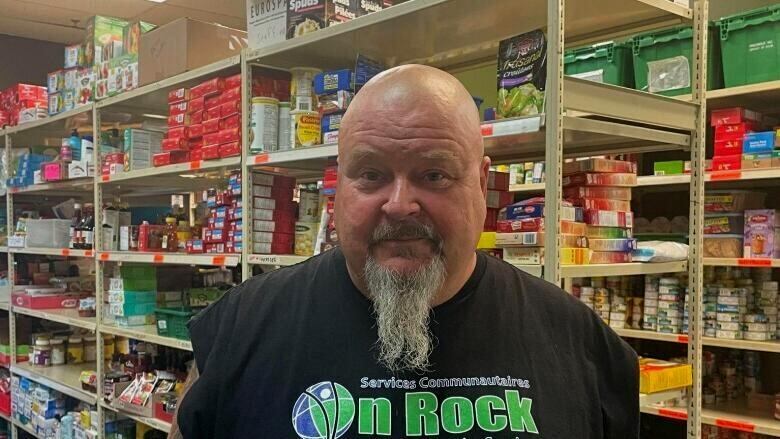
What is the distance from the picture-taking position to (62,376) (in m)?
4.05

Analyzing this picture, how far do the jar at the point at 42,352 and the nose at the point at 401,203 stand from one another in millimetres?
4011

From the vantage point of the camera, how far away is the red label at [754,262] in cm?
302

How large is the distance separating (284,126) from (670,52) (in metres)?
1.79

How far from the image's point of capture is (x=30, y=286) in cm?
448

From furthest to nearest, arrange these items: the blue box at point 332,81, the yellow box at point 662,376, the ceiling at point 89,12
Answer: the ceiling at point 89,12, the blue box at point 332,81, the yellow box at point 662,376

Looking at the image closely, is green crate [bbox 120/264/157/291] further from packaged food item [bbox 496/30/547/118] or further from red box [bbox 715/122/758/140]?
red box [bbox 715/122/758/140]

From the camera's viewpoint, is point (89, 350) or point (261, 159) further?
point (89, 350)

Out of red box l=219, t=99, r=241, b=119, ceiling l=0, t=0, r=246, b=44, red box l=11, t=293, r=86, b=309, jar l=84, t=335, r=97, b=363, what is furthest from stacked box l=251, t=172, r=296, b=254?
ceiling l=0, t=0, r=246, b=44

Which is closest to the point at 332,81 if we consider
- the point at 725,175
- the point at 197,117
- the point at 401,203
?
the point at 197,117

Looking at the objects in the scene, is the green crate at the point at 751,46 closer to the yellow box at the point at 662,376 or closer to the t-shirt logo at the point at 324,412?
the yellow box at the point at 662,376

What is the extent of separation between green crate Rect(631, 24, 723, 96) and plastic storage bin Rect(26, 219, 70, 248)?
3490 millimetres

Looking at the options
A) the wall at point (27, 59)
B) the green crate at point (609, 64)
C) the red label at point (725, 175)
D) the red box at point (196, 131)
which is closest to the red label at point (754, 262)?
the red label at point (725, 175)

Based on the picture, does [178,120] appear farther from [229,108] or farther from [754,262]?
[754,262]

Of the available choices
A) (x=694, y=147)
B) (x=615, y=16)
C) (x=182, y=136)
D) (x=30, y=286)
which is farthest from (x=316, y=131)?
(x=30, y=286)
